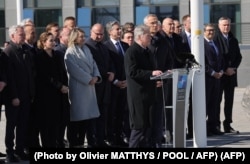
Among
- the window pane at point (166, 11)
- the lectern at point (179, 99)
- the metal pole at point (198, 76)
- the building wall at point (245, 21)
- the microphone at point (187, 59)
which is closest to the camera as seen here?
the lectern at point (179, 99)

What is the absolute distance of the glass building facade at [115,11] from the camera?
25.2 metres

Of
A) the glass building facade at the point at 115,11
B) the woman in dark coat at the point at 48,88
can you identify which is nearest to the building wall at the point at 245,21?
the glass building facade at the point at 115,11

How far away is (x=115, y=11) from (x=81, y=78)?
15257 mm

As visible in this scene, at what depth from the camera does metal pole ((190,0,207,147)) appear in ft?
36.3

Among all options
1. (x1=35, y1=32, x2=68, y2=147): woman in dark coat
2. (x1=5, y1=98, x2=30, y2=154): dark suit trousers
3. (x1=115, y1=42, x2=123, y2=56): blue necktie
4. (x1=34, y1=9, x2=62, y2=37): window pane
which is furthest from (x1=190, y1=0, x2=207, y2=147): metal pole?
(x1=34, y1=9, x2=62, y2=37): window pane

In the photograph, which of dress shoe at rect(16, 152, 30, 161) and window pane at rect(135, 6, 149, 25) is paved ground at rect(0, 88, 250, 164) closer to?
dress shoe at rect(16, 152, 30, 161)

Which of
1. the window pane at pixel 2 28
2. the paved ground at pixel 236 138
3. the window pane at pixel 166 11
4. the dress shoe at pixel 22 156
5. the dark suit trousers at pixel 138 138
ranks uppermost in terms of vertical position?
the window pane at pixel 166 11

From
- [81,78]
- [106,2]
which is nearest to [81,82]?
[81,78]

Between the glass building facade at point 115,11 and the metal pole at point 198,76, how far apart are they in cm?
1393

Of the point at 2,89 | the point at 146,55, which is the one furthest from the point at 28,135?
the point at 146,55

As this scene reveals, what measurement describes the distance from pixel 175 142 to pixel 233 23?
1629cm

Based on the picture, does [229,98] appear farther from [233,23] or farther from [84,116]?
[233,23]

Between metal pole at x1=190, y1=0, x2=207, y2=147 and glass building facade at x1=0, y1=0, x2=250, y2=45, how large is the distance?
1393 centimetres

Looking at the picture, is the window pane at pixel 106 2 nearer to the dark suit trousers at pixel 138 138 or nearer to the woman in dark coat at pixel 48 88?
the woman in dark coat at pixel 48 88
